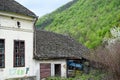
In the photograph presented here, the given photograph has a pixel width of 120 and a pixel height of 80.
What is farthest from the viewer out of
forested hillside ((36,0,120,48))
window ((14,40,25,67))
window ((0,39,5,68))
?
forested hillside ((36,0,120,48))

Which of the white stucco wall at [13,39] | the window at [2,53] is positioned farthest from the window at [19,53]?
the window at [2,53]

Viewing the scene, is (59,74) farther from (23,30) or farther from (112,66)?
(112,66)

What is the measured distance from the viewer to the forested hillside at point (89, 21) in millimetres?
52594

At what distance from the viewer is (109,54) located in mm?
21812

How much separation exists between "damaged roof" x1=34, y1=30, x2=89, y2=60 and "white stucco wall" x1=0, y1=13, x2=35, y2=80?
0.90m

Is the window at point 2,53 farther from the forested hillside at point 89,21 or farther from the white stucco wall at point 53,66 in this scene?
the forested hillside at point 89,21

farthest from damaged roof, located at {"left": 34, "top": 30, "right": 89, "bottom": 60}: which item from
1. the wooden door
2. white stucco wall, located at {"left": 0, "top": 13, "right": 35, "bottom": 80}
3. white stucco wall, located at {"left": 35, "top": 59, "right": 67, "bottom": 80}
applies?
white stucco wall, located at {"left": 0, "top": 13, "right": 35, "bottom": 80}

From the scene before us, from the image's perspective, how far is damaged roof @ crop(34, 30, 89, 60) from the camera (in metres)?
28.1

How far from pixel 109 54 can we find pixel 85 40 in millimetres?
33868

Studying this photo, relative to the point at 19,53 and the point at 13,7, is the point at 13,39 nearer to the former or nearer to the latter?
the point at 19,53

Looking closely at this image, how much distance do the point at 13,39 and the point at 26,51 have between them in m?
1.73

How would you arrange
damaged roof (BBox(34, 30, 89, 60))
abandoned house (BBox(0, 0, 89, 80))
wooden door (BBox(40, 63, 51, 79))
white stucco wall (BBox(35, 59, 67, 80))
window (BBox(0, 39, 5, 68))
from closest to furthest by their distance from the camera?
window (BBox(0, 39, 5, 68))
abandoned house (BBox(0, 0, 89, 80))
white stucco wall (BBox(35, 59, 67, 80))
wooden door (BBox(40, 63, 51, 79))
damaged roof (BBox(34, 30, 89, 60))

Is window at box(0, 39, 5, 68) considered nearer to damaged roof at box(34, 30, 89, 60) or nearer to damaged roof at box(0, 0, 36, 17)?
damaged roof at box(0, 0, 36, 17)

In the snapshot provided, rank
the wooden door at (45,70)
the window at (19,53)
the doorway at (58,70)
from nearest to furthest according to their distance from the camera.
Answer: the window at (19,53) < the wooden door at (45,70) < the doorway at (58,70)
